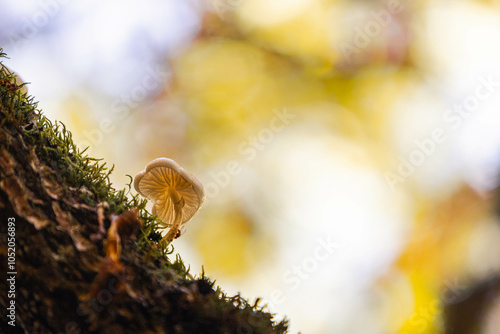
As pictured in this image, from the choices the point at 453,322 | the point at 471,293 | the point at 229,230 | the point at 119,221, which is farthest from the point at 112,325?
the point at 229,230

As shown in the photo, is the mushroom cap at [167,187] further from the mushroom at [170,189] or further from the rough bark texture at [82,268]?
the rough bark texture at [82,268]

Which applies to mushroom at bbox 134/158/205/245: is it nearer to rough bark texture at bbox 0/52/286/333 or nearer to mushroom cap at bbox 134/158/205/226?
mushroom cap at bbox 134/158/205/226

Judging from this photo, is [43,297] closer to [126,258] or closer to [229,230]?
[126,258]

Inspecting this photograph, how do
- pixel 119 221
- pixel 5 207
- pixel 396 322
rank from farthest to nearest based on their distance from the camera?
pixel 396 322 → pixel 119 221 → pixel 5 207

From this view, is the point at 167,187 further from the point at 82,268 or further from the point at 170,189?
the point at 82,268

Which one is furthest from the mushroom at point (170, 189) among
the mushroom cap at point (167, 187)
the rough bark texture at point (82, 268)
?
the rough bark texture at point (82, 268)

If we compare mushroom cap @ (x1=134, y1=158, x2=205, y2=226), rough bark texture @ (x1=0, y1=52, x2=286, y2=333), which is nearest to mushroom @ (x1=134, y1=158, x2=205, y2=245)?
mushroom cap @ (x1=134, y1=158, x2=205, y2=226)

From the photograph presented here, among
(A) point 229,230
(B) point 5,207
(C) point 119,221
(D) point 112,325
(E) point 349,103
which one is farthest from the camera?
(E) point 349,103

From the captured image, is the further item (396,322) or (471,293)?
(396,322)
